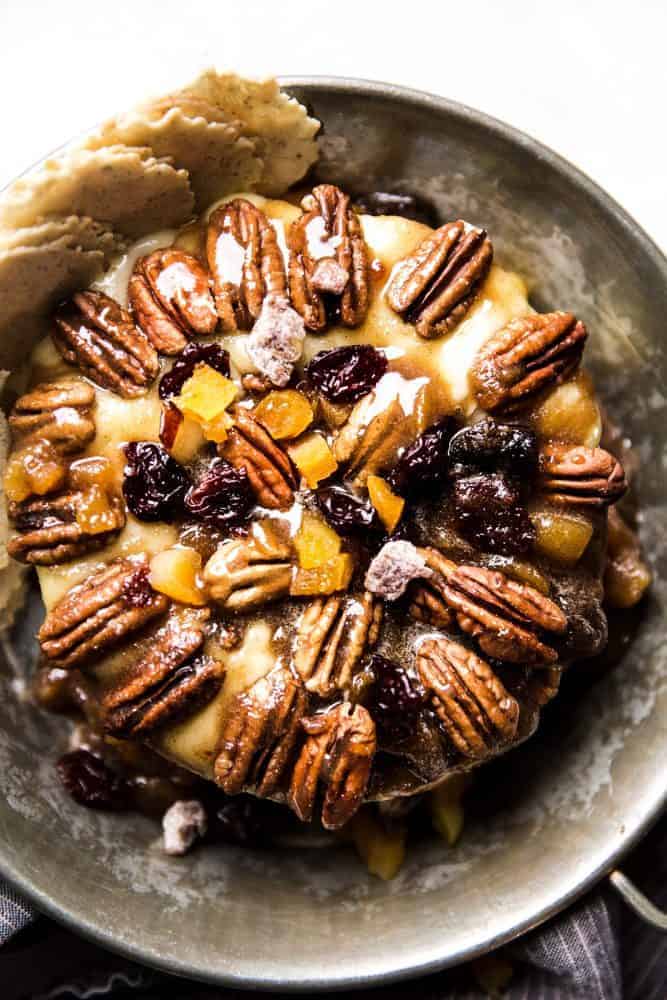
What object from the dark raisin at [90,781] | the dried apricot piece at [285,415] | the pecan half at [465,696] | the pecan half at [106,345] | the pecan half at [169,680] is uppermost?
the dried apricot piece at [285,415]

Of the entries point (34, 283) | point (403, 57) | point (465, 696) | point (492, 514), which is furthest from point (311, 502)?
point (403, 57)

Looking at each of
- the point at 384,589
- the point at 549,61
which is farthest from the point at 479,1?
the point at 384,589

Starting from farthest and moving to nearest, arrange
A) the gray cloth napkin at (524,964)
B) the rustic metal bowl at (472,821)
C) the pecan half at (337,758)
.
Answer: the gray cloth napkin at (524,964), the rustic metal bowl at (472,821), the pecan half at (337,758)

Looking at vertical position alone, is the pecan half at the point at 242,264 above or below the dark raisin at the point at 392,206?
below

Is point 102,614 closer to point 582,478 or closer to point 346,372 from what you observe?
point 346,372

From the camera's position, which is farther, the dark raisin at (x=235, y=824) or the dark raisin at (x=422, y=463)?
the dark raisin at (x=235, y=824)

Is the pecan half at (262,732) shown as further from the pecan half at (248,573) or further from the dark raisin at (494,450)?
the dark raisin at (494,450)

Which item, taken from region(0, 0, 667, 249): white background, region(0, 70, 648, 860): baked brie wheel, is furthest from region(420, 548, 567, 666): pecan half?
region(0, 0, 667, 249): white background

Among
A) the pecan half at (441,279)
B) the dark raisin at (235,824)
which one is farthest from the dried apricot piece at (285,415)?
the dark raisin at (235,824)
